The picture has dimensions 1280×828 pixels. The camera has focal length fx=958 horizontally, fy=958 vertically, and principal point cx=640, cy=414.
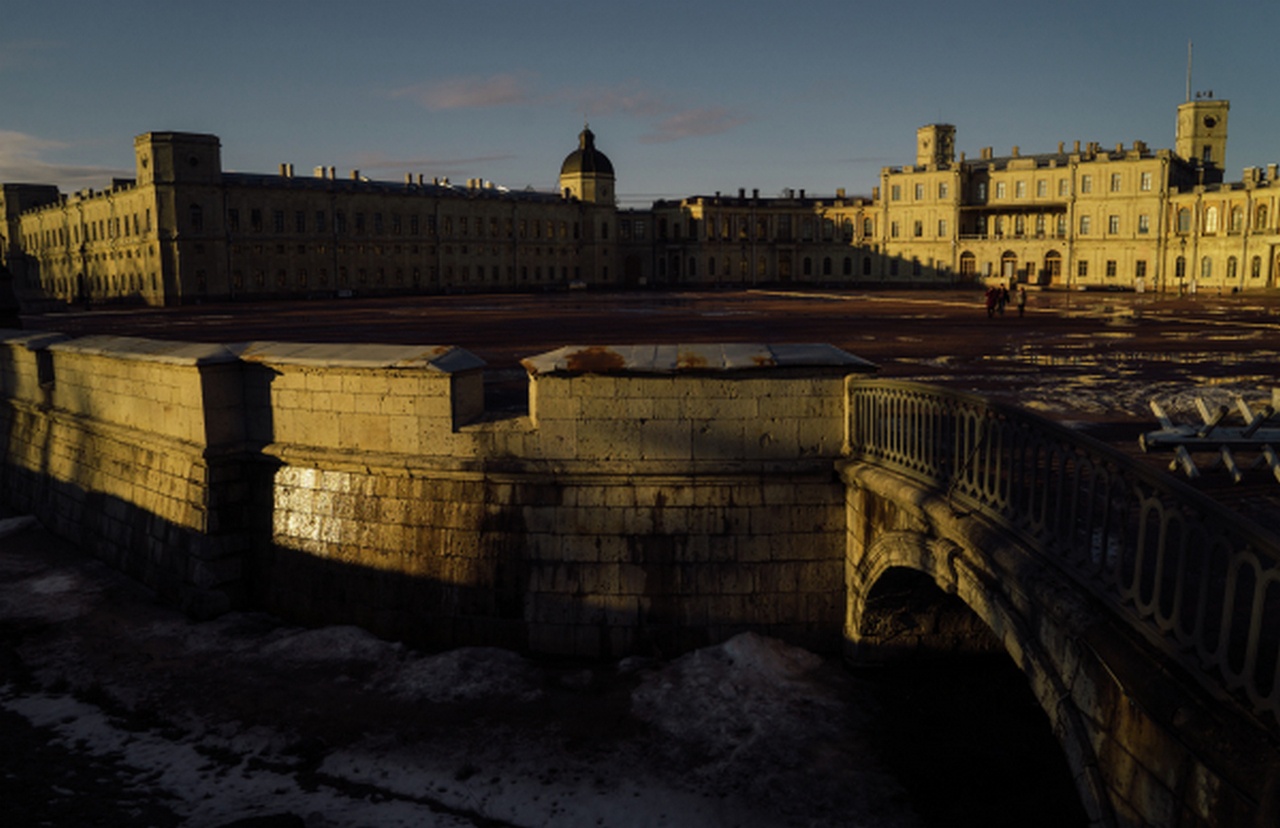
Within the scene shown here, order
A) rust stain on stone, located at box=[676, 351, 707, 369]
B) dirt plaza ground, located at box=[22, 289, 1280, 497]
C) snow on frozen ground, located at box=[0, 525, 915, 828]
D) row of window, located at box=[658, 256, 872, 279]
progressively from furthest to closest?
row of window, located at box=[658, 256, 872, 279] → dirt plaza ground, located at box=[22, 289, 1280, 497] → rust stain on stone, located at box=[676, 351, 707, 369] → snow on frozen ground, located at box=[0, 525, 915, 828]

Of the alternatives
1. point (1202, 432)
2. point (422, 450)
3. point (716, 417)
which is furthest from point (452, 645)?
point (1202, 432)

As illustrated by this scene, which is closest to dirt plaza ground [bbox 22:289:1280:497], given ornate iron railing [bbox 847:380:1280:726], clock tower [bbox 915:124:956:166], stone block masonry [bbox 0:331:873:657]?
ornate iron railing [bbox 847:380:1280:726]

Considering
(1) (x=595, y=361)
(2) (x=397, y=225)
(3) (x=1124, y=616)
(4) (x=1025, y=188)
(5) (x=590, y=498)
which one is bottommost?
(5) (x=590, y=498)

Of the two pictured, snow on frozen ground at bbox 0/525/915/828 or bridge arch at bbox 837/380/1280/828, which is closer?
bridge arch at bbox 837/380/1280/828

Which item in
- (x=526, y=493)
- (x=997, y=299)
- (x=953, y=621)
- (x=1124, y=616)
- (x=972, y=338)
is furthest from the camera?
(x=997, y=299)

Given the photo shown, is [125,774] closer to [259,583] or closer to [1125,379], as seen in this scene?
[259,583]

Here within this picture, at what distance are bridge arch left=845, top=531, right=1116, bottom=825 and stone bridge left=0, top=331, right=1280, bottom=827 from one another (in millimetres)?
39

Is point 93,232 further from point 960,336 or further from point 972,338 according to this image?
point 972,338

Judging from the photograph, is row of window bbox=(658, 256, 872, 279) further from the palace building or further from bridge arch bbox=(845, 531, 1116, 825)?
bridge arch bbox=(845, 531, 1116, 825)

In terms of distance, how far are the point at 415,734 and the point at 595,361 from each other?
457 centimetres

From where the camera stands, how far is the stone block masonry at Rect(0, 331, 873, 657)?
11367mm

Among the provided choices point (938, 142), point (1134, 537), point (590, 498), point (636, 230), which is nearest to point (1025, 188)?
point (938, 142)

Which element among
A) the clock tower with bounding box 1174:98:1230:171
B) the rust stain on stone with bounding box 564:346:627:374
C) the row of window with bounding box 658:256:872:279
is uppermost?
the clock tower with bounding box 1174:98:1230:171

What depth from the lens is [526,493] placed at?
11820mm
